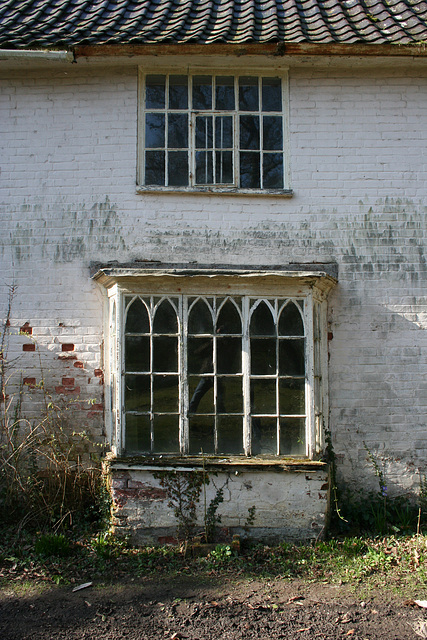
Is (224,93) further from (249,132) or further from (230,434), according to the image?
(230,434)

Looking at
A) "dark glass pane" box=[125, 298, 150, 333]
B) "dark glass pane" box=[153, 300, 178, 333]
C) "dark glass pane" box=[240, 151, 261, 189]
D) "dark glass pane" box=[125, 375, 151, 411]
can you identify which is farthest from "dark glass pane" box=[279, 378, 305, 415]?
"dark glass pane" box=[240, 151, 261, 189]

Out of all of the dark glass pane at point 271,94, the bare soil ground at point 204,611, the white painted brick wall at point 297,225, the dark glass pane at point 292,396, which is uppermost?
the dark glass pane at point 271,94

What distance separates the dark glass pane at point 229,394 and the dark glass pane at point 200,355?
0.20 meters

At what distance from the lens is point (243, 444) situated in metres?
5.02

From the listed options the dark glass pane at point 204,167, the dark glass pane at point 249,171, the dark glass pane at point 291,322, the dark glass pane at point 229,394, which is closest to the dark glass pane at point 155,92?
the dark glass pane at point 204,167

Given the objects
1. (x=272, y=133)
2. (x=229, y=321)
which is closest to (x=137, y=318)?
(x=229, y=321)

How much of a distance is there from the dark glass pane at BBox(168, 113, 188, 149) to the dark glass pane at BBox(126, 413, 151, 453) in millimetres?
3228

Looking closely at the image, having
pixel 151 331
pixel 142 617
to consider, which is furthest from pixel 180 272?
pixel 142 617

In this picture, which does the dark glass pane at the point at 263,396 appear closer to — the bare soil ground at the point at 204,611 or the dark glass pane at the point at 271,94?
the bare soil ground at the point at 204,611

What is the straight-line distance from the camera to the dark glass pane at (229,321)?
511 cm

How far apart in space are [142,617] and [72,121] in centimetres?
521

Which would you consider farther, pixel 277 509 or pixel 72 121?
pixel 72 121

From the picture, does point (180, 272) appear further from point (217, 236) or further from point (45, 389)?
point (45, 389)

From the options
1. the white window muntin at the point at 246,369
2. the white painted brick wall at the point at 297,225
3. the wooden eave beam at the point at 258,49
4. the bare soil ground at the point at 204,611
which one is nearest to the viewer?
the bare soil ground at the point at 204,611
